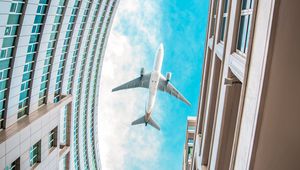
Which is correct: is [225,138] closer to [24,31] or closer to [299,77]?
[299,77]

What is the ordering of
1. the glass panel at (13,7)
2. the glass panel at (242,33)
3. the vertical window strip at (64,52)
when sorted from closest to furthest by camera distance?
the glass panel at (242,33) < the glass panel at (13,7) < the vertical window strip at (64,52)

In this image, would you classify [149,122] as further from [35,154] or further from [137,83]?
[35,154]

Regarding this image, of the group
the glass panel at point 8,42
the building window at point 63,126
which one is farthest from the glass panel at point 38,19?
the building window at point 63,126

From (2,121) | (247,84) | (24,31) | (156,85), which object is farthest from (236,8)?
(156,85)

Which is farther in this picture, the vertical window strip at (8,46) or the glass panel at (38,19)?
the glass panel at (38,19)

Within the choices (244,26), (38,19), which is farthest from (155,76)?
(244,26)

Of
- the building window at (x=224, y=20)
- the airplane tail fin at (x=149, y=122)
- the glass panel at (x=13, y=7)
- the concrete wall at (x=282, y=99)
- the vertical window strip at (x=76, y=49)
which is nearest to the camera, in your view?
the concrete wall at (x=282, y=99)

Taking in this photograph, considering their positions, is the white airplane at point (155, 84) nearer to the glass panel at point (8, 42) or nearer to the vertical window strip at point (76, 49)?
the vertical window strip at point (76, 49)
